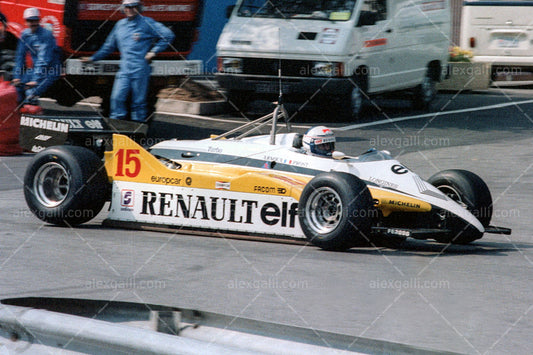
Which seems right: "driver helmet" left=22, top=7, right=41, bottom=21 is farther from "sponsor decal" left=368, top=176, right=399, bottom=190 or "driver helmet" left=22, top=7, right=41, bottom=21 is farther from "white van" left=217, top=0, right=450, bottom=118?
"sponsor decal" left=368, top=176, right=399, bottom=190

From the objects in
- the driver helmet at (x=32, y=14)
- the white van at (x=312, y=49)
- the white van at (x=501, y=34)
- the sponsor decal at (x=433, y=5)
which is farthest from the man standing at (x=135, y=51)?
the white van at (x=501, y=34)

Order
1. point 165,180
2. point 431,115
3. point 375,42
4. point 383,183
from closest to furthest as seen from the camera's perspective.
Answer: point 383,183
point 165,180
point 375,42
point 431,115

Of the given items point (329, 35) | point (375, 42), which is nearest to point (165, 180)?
point (329, 35)

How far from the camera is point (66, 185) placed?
8.48m

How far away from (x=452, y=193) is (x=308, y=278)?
6.77 feet

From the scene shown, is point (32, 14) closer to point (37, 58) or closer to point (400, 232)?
point (37, 58)

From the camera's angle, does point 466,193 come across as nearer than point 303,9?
Yes

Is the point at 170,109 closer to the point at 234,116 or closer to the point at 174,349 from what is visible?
the point at 234,116

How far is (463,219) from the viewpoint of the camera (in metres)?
7.48

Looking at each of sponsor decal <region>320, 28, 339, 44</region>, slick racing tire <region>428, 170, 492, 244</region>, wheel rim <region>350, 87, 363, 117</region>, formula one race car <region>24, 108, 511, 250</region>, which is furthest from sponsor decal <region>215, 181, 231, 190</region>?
wheel rim <region>350, 87, 363, 117</region>

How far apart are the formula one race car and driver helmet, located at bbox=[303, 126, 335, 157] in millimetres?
12

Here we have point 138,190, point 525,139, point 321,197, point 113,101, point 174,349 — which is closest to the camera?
point 174,349

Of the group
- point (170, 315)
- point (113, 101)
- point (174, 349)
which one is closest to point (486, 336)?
point (170, 315)

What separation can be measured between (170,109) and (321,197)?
34.7 feet
